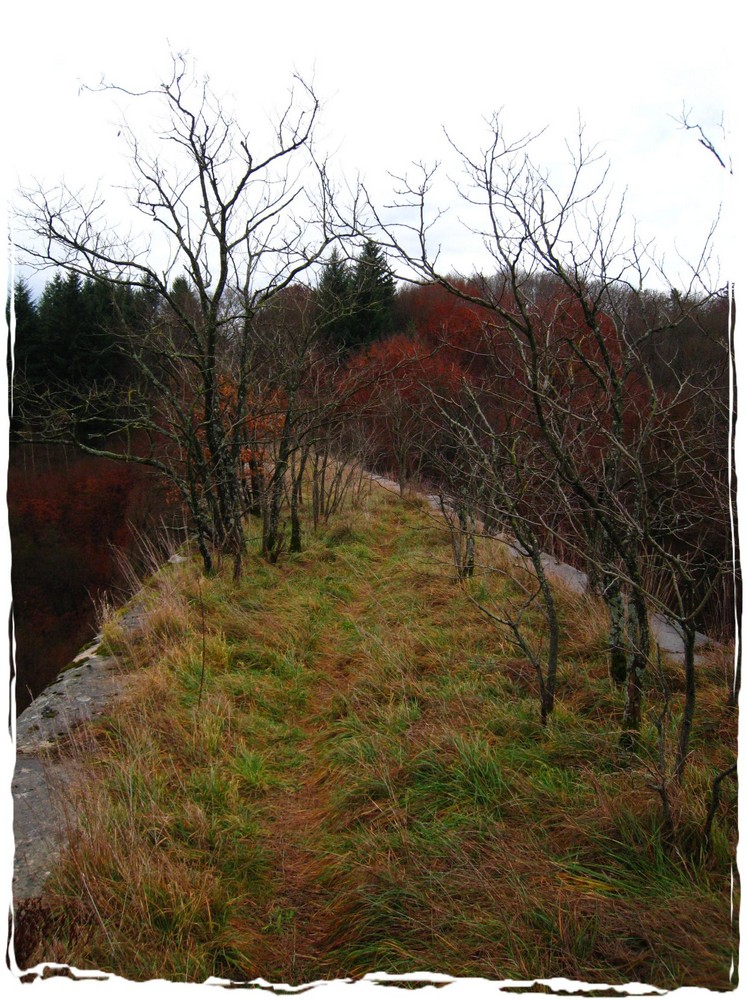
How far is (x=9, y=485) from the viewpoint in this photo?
1.60 meters

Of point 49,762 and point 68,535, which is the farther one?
point 68,535

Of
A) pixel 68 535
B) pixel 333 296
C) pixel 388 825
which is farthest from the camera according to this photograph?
pixel 68 535

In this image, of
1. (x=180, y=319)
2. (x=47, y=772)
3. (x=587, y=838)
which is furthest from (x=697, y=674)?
(x=180, y=319)

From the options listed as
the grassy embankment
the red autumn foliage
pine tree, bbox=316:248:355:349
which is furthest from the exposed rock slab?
pine tree, bbox=316:248:355:349

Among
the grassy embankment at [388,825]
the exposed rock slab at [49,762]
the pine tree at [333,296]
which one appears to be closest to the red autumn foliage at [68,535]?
the exposed rock slab at [49,762]

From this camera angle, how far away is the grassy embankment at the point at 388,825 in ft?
5.84

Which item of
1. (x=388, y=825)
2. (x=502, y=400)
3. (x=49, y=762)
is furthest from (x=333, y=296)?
(x=388, y=825)

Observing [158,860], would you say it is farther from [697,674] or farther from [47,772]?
[697,674]

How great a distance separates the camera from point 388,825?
2463mm

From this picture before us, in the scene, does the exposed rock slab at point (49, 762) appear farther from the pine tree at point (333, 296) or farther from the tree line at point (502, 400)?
the pine tree at point (333, 296)

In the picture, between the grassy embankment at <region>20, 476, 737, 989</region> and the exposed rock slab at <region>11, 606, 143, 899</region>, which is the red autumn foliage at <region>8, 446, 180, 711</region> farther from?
the grassy embankment at <region>20, 476, 737, 989</region>

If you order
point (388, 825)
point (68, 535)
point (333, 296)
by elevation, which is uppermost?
point (333, 296)

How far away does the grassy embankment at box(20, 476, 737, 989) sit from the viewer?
1.78 metres

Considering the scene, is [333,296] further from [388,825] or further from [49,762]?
[388,825]
